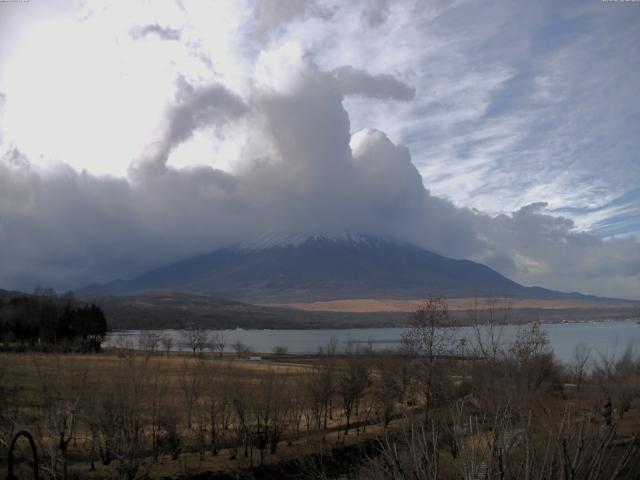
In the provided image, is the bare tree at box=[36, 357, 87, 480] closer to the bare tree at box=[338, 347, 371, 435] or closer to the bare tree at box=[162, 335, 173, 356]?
the bare tree at box=[338, 347, 371, 435]

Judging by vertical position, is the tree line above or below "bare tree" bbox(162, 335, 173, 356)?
above

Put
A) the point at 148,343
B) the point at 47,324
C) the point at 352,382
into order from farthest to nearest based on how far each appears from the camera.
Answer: the point at 47,324
the point at 148,343
the point at 352,382

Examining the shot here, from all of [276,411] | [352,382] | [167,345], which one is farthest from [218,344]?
[276,411]

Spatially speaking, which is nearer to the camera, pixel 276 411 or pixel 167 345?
pixel 276 411

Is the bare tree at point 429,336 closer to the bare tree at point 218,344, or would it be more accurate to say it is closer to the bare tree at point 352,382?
the bare tree at point 352,382

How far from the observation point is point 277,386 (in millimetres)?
33156

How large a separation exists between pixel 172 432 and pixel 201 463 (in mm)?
2236

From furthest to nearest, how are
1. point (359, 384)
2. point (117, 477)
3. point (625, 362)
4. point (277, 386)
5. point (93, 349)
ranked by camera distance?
1. point (93, 349)
2. point (625, 362)
3. point (359, 384)
4. point (277, 386)
5. point (117, 477)

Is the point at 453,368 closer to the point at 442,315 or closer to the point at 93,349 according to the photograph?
the point at 442,315

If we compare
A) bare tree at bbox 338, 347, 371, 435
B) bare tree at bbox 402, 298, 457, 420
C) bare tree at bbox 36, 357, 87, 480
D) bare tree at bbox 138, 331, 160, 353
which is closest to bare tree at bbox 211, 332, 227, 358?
bare tree at bbox 138, 331, 160, 353

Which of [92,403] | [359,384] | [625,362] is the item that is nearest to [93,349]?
[359,384]

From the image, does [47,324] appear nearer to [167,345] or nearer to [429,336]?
[167,345]

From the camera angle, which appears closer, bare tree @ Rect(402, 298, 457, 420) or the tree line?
bare tree @ Rect(402, 298, 457, 420)

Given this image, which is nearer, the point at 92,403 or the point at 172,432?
the point at 92,403
